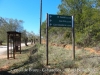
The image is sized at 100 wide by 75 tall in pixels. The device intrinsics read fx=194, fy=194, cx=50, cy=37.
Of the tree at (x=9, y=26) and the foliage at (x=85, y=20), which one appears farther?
the tree at (x=9, y=26)

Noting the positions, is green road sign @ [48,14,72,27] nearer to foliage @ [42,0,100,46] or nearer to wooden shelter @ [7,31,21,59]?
foliage @ [42,0,100,46]

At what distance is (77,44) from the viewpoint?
16.4 m

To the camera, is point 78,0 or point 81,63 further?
point 78,0

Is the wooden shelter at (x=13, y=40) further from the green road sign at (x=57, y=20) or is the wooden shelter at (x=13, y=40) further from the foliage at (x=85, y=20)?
the green road sign at (x=57, y=20)

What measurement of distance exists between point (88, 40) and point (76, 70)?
843cm

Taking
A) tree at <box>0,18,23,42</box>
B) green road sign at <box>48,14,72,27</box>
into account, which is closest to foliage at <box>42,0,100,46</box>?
green road sign at <box>48,14,72,27</box>

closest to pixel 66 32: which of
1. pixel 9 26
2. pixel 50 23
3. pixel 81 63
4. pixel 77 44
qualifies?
pixel 77 44

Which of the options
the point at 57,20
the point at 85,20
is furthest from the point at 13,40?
the point at 57,20

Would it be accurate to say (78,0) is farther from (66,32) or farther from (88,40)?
(88,40)

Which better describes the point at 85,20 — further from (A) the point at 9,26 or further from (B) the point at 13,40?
(A) the point at 9,26

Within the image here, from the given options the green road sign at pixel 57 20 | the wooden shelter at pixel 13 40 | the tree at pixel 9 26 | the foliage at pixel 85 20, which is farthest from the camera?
the tree at pixel 9 26

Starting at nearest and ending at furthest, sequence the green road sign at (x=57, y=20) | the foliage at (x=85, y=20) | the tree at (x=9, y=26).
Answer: the green road sign at (x=57, y=20) → the foliage at (x=85, y=20) → the tree at (x=9, y=26)

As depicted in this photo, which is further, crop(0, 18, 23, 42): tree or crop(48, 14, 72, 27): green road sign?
crop(0, 18, 23, 42): tree

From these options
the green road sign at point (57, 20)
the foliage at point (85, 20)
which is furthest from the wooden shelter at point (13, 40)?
the green road sign at point (57, 20)
